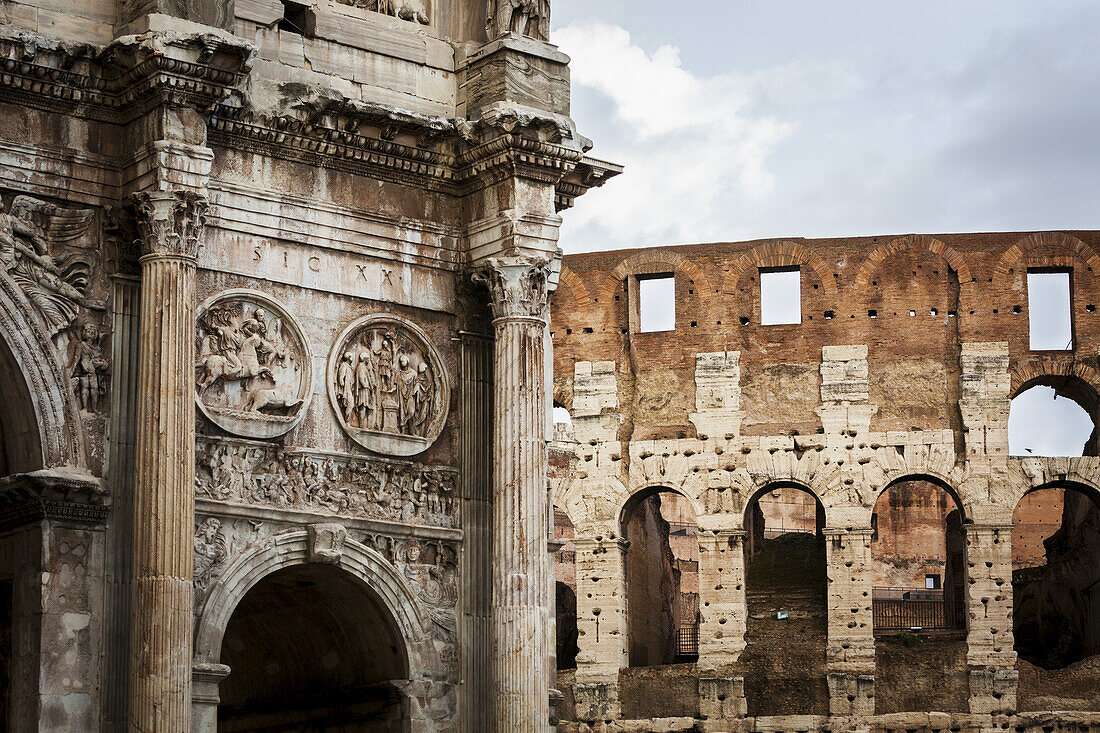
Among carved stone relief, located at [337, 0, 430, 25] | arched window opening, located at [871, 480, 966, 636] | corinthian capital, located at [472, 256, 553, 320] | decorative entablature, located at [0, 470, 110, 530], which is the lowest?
arched window opening, located at [871, 480, 966, 636]

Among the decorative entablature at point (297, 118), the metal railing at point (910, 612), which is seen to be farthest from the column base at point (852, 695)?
the decorative entablature at point (297, 118)

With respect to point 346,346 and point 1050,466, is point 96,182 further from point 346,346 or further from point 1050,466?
point 1050,466

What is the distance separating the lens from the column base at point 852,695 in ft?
114

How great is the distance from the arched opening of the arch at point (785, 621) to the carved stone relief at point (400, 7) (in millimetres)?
21023

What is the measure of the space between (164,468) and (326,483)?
176 centimetres

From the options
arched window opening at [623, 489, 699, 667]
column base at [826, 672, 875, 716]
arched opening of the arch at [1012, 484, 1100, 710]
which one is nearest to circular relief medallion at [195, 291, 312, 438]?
column base at [826, 672, 875, 716]

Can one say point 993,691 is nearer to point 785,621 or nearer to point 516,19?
point 785,621

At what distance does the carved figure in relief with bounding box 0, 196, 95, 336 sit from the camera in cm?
1359

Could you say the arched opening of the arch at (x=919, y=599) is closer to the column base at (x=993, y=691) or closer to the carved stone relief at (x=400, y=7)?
the column base at (x=993, y=691)

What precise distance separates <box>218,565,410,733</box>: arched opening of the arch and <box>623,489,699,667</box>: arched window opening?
1991 cm

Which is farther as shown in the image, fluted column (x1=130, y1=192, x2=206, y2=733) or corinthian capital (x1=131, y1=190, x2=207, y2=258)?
corinthian capital (x1=131, y1=190, x2=207, y2=258)

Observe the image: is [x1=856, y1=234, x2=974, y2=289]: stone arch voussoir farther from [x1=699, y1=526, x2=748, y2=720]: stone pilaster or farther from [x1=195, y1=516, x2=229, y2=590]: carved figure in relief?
[x1=195, y1=516, x2=229, y2=590]: carved figure in relief

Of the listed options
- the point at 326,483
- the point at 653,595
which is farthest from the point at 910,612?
the point at 326,483

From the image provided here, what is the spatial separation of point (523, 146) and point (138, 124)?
3090mm
